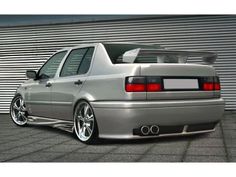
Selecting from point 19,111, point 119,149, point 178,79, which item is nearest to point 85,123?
point 119,149

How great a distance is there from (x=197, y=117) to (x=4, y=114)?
7260mm

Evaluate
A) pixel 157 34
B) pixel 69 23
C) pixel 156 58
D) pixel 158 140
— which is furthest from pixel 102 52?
pixel 69 23

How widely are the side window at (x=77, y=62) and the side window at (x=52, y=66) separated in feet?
0.98

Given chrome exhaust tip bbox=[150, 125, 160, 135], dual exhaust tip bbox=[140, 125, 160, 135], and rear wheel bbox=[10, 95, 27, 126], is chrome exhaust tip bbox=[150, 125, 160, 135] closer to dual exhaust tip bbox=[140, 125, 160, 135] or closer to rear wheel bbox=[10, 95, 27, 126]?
dual exhaust tip bbox=[140, 125, 160, 135]

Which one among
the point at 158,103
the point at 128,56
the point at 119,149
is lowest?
the point at 119,149

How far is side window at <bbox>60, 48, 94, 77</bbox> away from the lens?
5.76 m

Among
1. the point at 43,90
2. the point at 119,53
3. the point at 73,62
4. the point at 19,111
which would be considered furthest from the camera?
the point at 19,111

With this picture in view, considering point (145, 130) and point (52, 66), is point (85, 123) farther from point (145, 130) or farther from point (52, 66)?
point (52, 66)

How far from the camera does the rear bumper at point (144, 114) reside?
15.7ft

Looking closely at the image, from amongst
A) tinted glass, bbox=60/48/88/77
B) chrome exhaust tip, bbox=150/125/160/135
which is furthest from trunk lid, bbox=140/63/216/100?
tinted glass, bbox=60/48/88/77

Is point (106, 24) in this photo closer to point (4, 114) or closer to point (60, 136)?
point (4, 114)

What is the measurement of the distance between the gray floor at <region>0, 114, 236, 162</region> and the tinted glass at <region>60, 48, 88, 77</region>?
997mm

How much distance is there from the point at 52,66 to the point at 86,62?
1.24 metres

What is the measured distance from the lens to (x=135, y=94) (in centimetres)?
481
